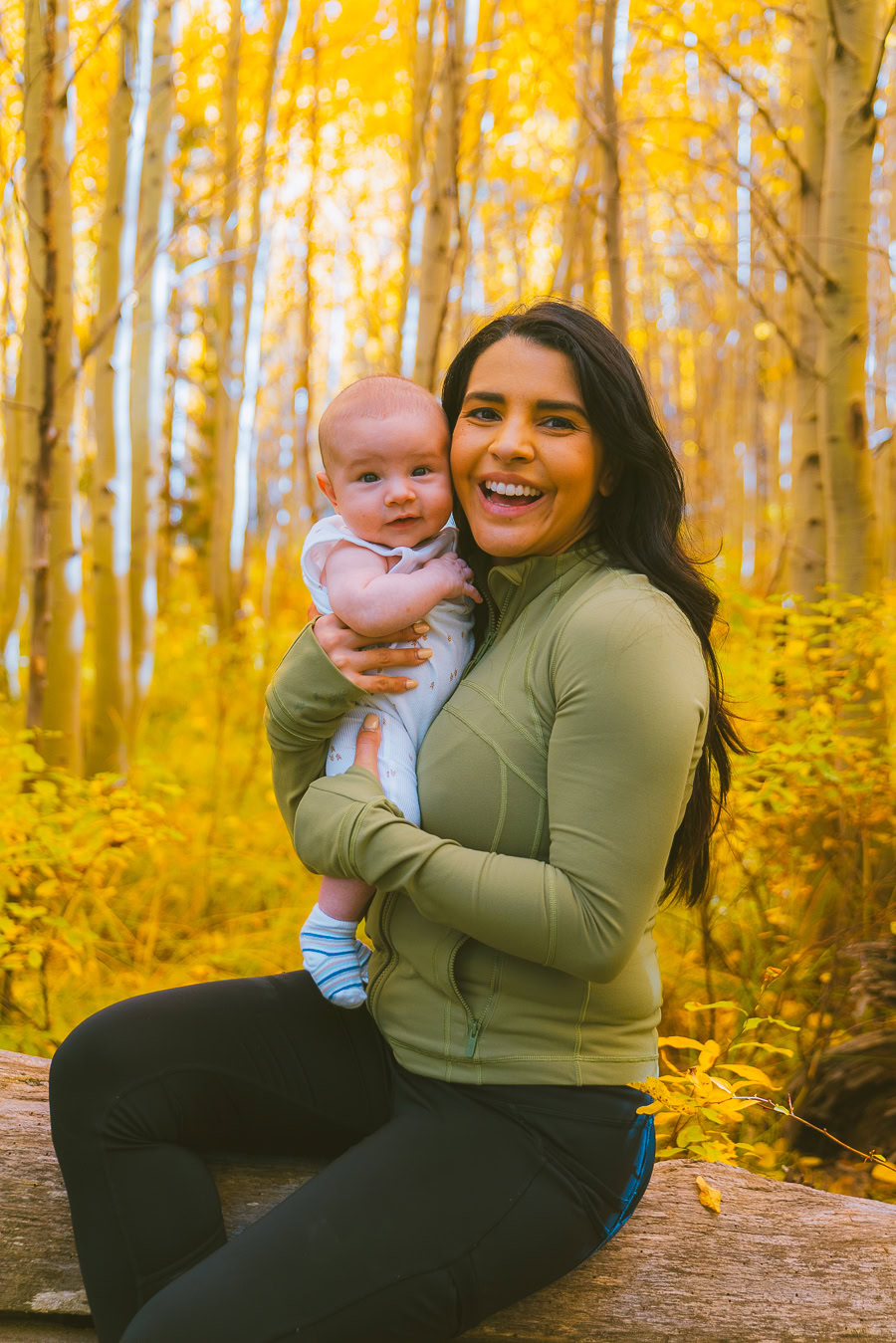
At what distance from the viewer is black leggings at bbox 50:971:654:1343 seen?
3.84 feet

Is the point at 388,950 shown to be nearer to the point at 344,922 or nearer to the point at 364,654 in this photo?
the point at 344,922

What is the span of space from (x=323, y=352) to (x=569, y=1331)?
16.8 metres

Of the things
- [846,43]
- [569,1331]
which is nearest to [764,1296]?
[569,1331]

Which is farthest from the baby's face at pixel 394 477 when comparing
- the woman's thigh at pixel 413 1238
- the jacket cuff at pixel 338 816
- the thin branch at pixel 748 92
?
the thin branch at pixel 748 92

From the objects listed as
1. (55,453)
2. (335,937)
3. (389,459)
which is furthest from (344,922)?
(55,453)

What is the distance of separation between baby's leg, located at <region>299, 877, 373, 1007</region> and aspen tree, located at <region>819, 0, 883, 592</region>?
2.20m

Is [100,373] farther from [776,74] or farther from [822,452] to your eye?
[776,74]

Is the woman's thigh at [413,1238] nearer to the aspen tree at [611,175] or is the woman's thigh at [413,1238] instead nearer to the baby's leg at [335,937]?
the baby's leg at [335,937]

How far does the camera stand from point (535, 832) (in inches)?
51.7

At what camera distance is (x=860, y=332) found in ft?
10.3

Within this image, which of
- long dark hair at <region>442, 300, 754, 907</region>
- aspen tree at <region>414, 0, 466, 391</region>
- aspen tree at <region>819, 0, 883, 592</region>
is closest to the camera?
long dark hair at <region>442, 300, 754, 907</region>

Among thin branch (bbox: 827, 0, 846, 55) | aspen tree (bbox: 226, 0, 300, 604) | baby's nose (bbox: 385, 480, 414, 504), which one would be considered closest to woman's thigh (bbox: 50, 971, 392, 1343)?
baby's nose (bbox: 385, 480, 414, 504)

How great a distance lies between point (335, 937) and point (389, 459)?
2.35 feet

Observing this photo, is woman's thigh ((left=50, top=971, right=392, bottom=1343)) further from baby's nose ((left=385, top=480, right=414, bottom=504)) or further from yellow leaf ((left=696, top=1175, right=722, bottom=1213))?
baby's nose ((left=385, top=480, right=414, bottom=504))
